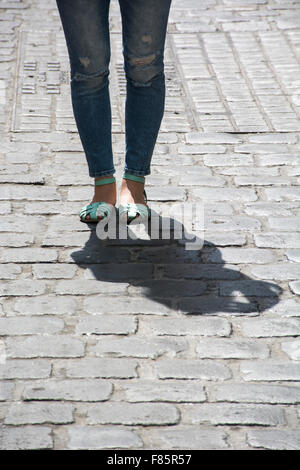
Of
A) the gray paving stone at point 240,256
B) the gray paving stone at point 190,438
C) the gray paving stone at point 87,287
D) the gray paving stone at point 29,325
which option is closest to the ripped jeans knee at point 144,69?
the gray paving stone at point 240,256

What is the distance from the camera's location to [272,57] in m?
6.77

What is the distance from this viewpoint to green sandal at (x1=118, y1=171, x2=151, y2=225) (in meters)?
4.25

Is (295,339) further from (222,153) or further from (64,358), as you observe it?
(222,153)

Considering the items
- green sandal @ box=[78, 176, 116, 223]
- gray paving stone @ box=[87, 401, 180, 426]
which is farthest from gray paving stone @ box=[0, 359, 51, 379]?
green sandal @ box=[78, 176, 116, 223]

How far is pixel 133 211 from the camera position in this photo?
4250 millimetres

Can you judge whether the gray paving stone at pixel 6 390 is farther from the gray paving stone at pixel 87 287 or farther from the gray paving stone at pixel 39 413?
the gray paving stone at pixel 87 287

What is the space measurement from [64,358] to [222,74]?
3.81m

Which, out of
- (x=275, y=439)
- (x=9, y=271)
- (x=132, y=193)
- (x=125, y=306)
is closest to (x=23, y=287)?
(x=9, y=271)

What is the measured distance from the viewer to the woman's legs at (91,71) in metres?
3.77

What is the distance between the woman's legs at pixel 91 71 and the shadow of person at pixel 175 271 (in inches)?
15.4

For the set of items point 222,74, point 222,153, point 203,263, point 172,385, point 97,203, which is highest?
point 222,74

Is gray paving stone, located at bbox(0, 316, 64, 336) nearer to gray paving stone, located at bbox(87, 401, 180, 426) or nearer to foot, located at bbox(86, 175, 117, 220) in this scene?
gray paving stone, located at bbox(87, 401, 180, 426)

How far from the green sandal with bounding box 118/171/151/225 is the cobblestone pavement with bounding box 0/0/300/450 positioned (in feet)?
0.65
